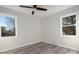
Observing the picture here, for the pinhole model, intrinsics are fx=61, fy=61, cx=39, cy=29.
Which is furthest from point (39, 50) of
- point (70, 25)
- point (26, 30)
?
point (70, 25)

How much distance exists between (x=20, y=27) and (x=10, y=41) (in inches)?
11.9

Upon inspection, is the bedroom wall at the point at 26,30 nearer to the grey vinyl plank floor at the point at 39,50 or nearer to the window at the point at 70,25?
the grey vinyl plank floor at the point at 39,50

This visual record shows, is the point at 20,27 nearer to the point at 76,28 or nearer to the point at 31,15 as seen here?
the point at 31,15

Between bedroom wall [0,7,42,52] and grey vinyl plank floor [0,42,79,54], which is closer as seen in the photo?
grey vinyl plank floor [0,42,79,54]

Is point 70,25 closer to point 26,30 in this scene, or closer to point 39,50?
point 39,50

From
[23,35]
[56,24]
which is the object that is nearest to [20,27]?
[23,35]

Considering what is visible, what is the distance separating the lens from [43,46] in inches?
48.4

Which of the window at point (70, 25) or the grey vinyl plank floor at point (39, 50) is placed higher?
the window at point (70, 25)

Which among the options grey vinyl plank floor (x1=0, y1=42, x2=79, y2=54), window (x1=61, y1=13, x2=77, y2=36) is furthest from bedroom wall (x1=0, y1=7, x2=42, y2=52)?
window (x1=61, y1=13, x2=77, y2=36)

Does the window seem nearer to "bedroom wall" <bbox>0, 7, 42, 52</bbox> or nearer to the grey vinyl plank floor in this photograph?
the grey vinyl plank floor

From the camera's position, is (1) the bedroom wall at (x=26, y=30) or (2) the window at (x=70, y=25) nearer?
(2) the window at (x=70, y=25)

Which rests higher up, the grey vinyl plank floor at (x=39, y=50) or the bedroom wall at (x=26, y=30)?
the bedroom wall at (x=26, y=30)

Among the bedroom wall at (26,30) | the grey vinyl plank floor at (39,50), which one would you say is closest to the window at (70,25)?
the grey vinyl plank floor at (39,50)

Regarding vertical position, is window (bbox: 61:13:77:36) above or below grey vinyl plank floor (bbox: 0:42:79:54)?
above
